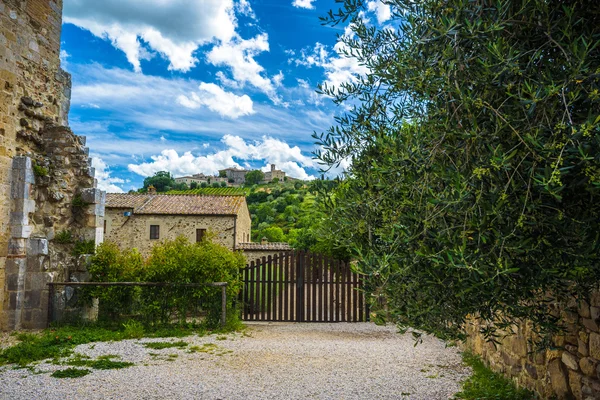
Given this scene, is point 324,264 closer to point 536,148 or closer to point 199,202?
point 536,148

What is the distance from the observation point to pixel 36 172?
1026 centimetres

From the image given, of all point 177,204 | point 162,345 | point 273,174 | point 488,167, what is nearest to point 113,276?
point 162,345

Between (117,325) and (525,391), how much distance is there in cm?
825

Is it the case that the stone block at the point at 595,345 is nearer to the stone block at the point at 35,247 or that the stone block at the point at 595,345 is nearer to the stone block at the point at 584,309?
the stone block at the point at 584,309

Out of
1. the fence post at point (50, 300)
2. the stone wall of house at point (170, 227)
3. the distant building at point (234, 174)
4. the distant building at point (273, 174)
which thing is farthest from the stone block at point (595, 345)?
the distant building at point (234, 174)

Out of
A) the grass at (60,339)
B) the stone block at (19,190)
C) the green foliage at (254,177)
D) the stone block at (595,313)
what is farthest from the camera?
the green foliage at (254,177)

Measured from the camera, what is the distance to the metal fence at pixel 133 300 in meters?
10.1

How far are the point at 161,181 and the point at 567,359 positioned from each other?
255 feet

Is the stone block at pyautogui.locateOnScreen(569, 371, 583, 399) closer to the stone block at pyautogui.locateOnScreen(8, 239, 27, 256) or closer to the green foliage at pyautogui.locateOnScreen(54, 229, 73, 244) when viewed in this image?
the stone block at pyautogui.locateOnScreen(8, 239, 27, 256)

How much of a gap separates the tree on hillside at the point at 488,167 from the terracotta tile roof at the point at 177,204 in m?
22.2

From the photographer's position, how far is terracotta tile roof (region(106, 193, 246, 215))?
2517 cm

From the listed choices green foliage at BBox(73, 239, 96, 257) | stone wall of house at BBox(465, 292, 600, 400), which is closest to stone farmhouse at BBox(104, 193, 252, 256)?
green foliage at BBox(73, 239, 96, 257)

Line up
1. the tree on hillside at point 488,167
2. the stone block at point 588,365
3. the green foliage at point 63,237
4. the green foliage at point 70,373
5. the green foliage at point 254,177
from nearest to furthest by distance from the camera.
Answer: the tree on hillside at point 488,167 → the stone block at point 588,365 → the green foliage at point 70,373 → the green foliage at point 63,237 → the green foliage at point 254,177

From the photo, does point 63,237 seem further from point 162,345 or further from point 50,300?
point 162,345
